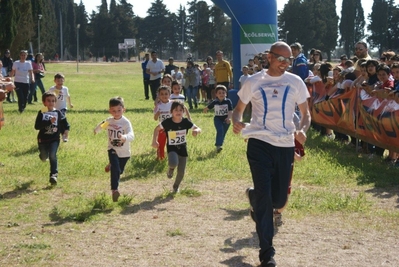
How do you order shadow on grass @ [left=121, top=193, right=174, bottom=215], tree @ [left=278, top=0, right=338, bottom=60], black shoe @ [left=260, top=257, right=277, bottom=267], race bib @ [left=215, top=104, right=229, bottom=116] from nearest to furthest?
black shoe @ [left=260, top=257, right=277, bottom=267] → shadow on grass @ [left=121, top=193, right=174, bottom=215] → race bib @ [left=215, top=104, right=229, bottom=116] → tree @ [left=278, top=0, right=338, bottom=60]

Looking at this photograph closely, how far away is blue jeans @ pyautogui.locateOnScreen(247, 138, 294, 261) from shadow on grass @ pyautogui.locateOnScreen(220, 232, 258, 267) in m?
0.32

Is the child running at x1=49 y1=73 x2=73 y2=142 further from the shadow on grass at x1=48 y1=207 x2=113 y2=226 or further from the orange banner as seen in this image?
the shadow on grass at x1=48 y1=207 x2=113 y2=226

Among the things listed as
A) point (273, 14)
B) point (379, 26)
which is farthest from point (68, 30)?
point (273, 14)

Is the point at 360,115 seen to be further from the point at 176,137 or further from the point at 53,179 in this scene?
the point at 53,179

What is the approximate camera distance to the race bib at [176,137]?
389 inches

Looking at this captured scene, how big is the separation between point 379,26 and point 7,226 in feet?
321

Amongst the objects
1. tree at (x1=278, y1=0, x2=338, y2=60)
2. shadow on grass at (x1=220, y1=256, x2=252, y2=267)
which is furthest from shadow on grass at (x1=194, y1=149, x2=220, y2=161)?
tree at (x1=278, y1=0, x2=338, y2=60)

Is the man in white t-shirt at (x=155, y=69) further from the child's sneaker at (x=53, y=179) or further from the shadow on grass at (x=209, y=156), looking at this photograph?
the child's sneaker at (x=53, y=179)

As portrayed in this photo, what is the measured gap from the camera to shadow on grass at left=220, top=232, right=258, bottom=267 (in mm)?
6339

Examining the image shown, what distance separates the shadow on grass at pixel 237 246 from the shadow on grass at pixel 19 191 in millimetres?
3810

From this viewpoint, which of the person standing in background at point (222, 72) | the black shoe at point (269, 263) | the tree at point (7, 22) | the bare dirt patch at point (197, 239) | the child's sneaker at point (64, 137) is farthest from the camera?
the tree at point (7, 22)

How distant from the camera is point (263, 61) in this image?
731 inches

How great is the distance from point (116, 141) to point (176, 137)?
111cm

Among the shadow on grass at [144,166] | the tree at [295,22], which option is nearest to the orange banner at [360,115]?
the shadow on grass at [144,166]
